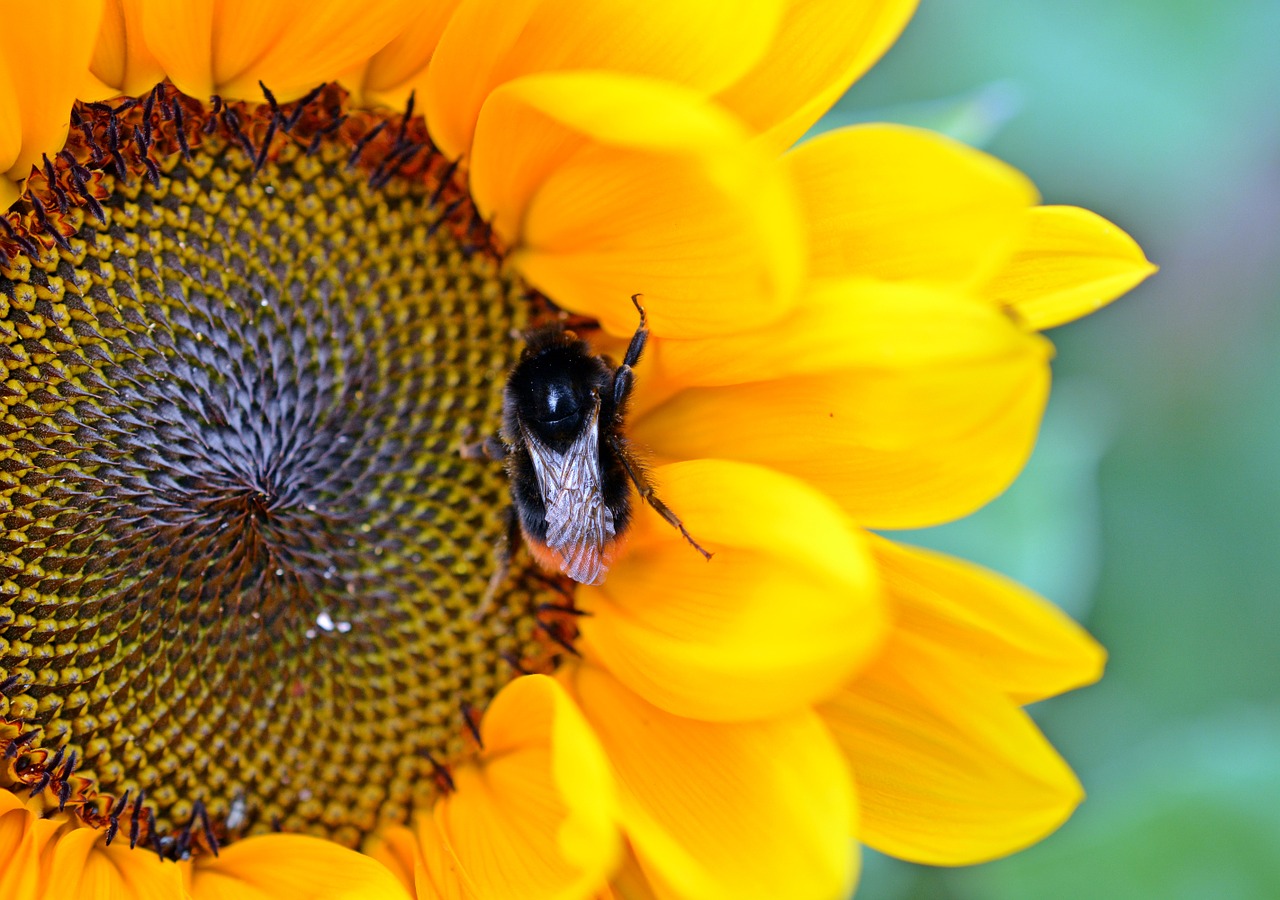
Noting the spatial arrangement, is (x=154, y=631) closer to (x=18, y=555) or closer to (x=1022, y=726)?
(x=18, y=555)

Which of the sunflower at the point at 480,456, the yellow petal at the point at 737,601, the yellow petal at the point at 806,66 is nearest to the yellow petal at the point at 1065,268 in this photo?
the sunflower at the point at 480,456

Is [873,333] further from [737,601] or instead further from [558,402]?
[558,402]

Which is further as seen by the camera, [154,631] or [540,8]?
[154,631]

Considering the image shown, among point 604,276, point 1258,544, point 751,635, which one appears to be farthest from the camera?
point 1258,544

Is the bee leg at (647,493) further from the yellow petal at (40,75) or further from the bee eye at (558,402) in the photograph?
the yellow petal at (40,75)

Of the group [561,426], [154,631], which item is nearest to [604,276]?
[561,426]

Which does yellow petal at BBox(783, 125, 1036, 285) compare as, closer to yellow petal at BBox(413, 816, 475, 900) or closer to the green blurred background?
yellow petal at BBox(413, 816, 475, 900)
